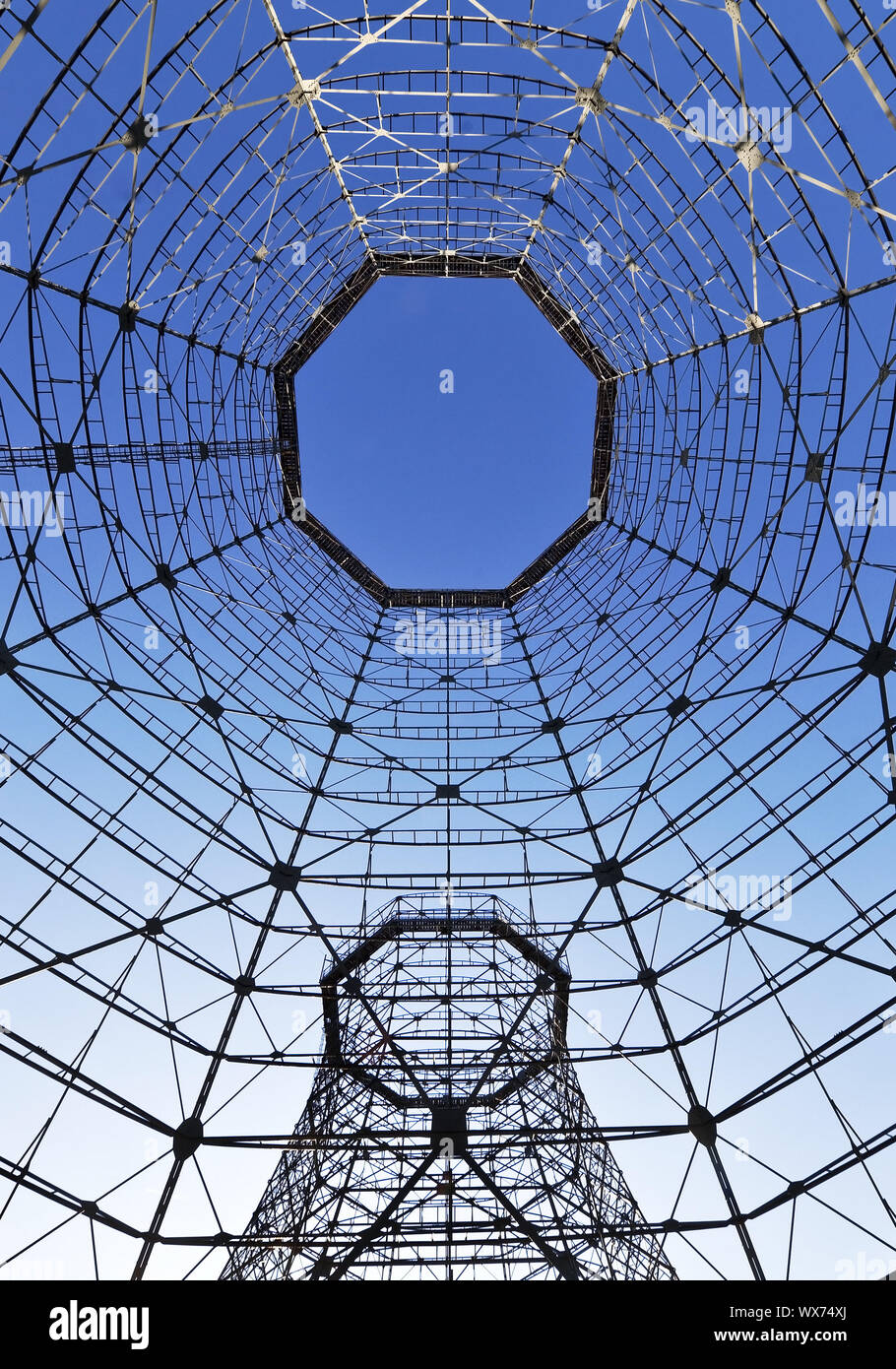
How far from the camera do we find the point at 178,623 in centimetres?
2283

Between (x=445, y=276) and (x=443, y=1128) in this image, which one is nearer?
(x=443, y=1128)

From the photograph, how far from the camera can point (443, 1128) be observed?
684 inches

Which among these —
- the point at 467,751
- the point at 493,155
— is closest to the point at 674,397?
the point at 493,155

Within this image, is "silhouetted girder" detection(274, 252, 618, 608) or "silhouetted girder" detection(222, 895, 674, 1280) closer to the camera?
"silhouetted girder" detection(222, 895, 674, 1280)

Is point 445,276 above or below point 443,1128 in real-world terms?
above

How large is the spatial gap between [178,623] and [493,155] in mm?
15379

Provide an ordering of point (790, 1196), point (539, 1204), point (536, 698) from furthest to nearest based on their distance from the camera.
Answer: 1. point (536, 698)
2. point (539, 1204)
3. point (790, 1196)

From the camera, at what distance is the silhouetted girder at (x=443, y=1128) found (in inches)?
663

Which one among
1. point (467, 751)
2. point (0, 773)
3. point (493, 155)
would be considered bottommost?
point (0, 773)

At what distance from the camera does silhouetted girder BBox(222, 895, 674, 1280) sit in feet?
55.2

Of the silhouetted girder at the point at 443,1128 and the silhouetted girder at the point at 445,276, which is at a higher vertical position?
the silhouetted girder at the point at 445,276

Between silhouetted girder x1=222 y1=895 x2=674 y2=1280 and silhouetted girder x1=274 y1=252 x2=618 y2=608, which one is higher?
silhouetted girder x1=274 y1=252 x2=618 y2=608

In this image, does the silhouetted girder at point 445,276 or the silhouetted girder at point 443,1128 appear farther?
the silhouetted girder at point 445,276
